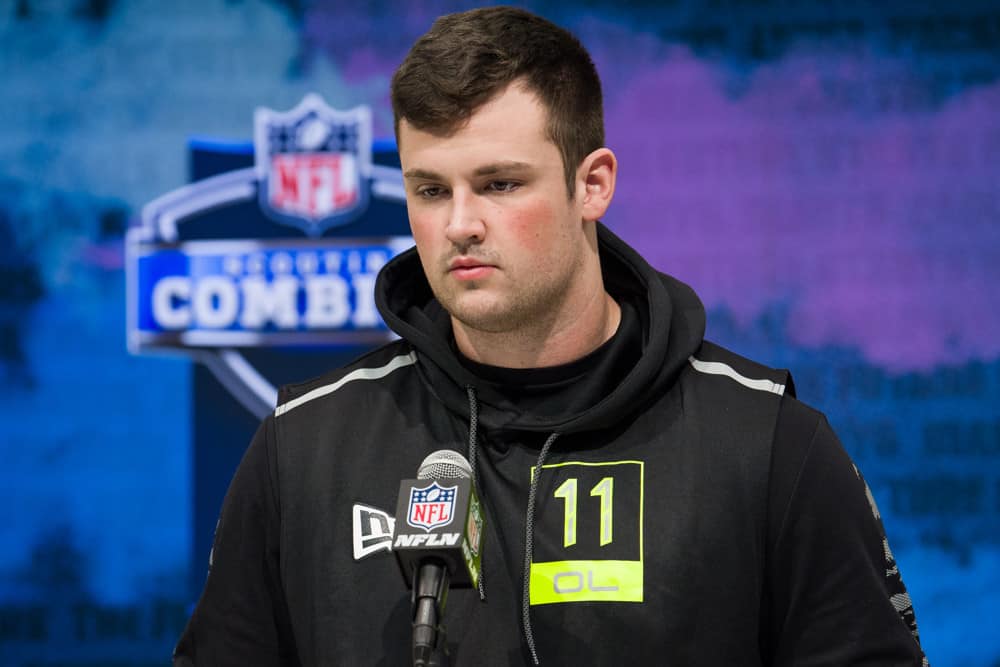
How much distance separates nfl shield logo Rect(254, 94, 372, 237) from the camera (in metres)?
2.80

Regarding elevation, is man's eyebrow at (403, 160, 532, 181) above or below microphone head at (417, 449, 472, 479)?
above

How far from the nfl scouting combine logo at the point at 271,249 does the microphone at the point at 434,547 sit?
1.68 m

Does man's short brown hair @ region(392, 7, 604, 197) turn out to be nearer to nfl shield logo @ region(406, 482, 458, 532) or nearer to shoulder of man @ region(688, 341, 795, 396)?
shoulder of man @ region(688, 341, 795, 396)

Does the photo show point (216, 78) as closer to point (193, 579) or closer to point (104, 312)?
point (104, 312)

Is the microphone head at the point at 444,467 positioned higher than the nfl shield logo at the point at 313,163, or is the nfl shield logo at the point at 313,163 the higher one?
the nfl shield logo at the point at 313,163

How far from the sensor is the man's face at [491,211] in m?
1.41

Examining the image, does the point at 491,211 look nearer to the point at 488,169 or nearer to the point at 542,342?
the point at 488,169

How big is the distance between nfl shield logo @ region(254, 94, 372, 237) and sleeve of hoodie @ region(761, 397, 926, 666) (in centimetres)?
160

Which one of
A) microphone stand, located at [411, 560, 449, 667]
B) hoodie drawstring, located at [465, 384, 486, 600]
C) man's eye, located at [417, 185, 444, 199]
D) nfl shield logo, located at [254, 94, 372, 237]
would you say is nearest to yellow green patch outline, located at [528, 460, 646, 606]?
hoodie drawstring, located at [465, 384, 486, 600]

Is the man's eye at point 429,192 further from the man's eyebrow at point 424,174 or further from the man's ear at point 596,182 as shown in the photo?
the man's ear at point 596,182

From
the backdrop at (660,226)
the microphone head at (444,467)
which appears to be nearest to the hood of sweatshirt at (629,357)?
the microphone head at (444,467)

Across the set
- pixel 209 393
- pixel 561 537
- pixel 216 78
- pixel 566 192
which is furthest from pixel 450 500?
pixel 216 78

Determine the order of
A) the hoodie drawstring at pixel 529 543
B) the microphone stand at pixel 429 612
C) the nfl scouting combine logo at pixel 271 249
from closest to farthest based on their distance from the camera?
the microphone stand at pixel 429 612, the hoodie drawstring at pixel 529 543, the nfl scouting combine logo at pixel 271 249

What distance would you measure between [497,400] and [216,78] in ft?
5.41
